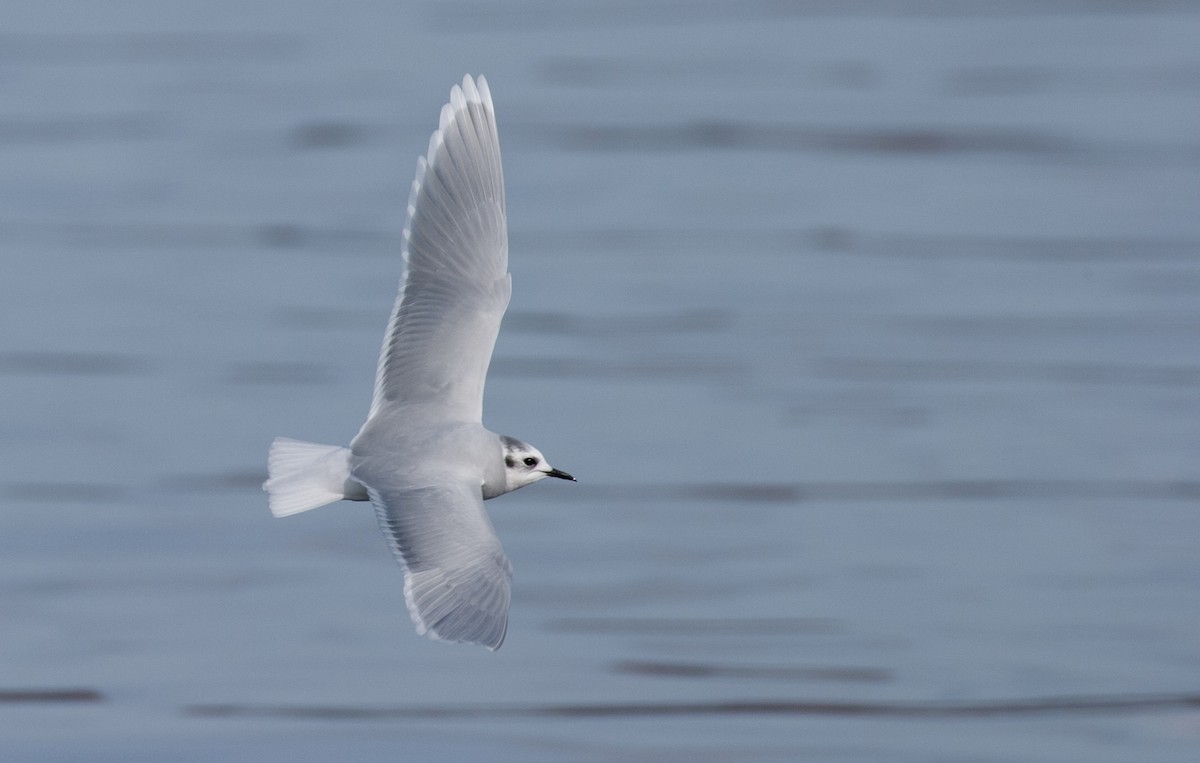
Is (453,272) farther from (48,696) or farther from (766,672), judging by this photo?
(48,696)

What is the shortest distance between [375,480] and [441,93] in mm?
6886

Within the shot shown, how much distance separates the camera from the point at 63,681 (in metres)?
7.50

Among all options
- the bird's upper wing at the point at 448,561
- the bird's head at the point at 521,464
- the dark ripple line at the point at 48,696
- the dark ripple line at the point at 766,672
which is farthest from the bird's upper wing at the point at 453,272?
the dark ripple line at the point at 48,696

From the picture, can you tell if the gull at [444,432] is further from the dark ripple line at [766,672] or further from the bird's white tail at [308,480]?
the dark ripple line at [766,672]

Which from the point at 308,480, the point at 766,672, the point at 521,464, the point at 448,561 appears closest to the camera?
the point at 448,561

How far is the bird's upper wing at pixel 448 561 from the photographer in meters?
5.50

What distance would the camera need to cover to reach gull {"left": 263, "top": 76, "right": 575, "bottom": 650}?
5.60 m

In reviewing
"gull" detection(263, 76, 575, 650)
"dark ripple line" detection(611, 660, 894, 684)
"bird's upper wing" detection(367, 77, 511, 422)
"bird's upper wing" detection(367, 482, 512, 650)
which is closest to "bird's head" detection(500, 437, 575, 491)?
"gull" detection(263, 76, 575, 650)

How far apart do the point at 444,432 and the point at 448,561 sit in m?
0.59

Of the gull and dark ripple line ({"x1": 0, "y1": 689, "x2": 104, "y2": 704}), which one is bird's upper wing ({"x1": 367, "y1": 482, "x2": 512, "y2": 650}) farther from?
dark ripple line ({"x1": 0, "y1": 689, "x2": 104, "y2": 704})

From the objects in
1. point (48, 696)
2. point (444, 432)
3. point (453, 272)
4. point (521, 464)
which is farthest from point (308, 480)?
point (48, 696)

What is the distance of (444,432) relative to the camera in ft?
20.0

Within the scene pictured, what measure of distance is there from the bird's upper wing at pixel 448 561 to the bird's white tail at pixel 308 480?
0.24 m

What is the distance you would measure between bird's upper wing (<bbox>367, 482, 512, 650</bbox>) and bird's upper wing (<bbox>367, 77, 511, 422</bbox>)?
1.94ft
